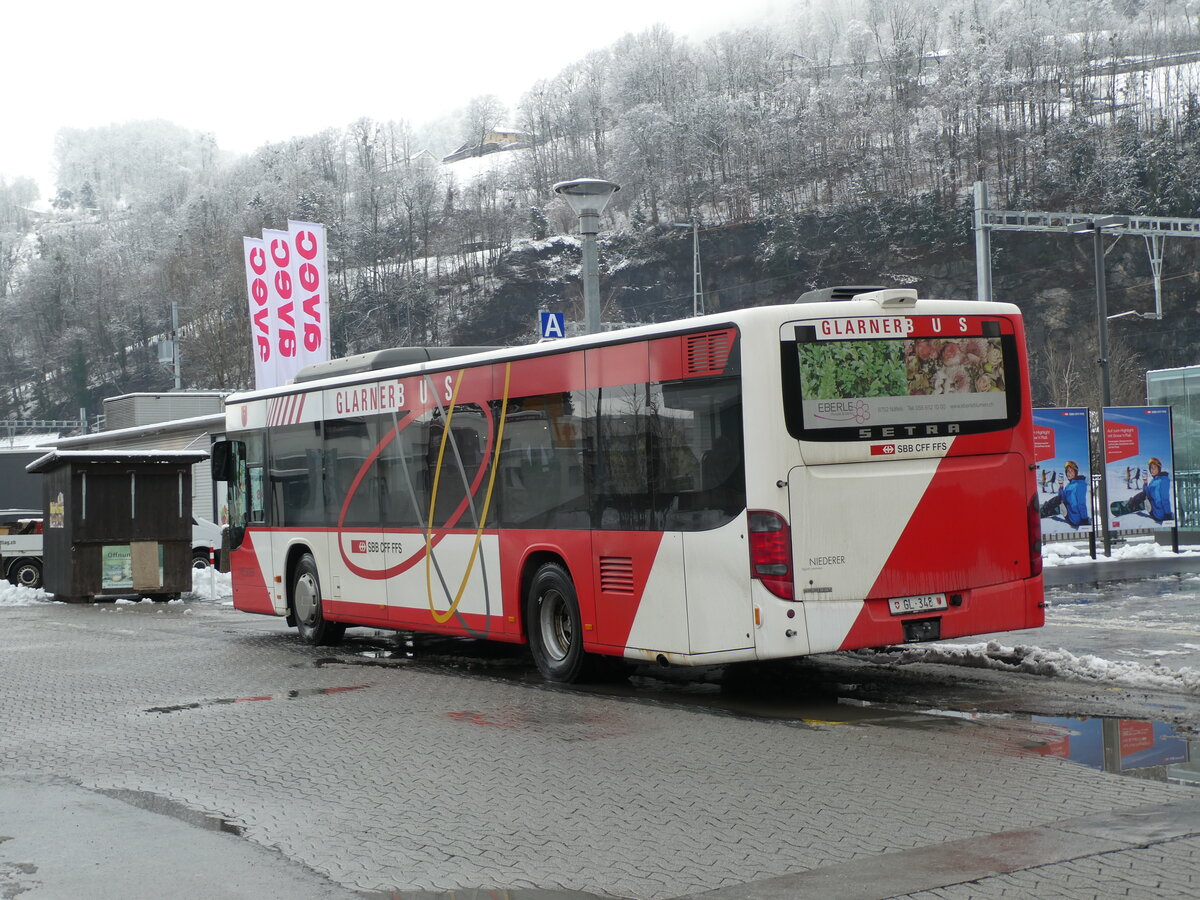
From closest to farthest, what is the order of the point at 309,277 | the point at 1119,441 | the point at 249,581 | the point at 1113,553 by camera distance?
1. the point at 249,581
2. the point at 1119,441
3. the point at 1113,553
4. the point at 309,277

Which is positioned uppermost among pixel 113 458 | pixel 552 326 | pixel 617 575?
pixel 552 326

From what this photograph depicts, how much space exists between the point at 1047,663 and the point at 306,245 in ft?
65.2

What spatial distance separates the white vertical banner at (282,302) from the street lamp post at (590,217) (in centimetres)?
1080

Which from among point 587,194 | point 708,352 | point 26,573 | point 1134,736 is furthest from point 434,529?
point 26,573

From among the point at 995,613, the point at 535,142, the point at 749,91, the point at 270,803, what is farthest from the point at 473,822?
the point at 535,142

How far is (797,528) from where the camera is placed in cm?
947

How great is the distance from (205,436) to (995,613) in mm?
29329

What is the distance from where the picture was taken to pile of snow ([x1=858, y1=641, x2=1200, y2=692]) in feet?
32.7

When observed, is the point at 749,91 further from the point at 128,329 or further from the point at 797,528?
the point at 797,528

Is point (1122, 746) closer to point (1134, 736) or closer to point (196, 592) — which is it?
point (1134, 736)

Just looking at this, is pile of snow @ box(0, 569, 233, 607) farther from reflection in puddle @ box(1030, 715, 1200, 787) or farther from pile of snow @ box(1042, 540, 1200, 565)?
reflection in puddle @ box(1030, 715, 1200, 787)

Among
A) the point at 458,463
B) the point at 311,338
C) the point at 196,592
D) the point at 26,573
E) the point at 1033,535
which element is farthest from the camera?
the point at 26,573

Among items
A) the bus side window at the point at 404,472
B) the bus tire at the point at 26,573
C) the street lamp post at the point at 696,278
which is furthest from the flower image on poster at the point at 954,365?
the street lamp post at the point at 696,278

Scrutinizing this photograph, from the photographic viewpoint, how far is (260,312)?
27.3 metres
